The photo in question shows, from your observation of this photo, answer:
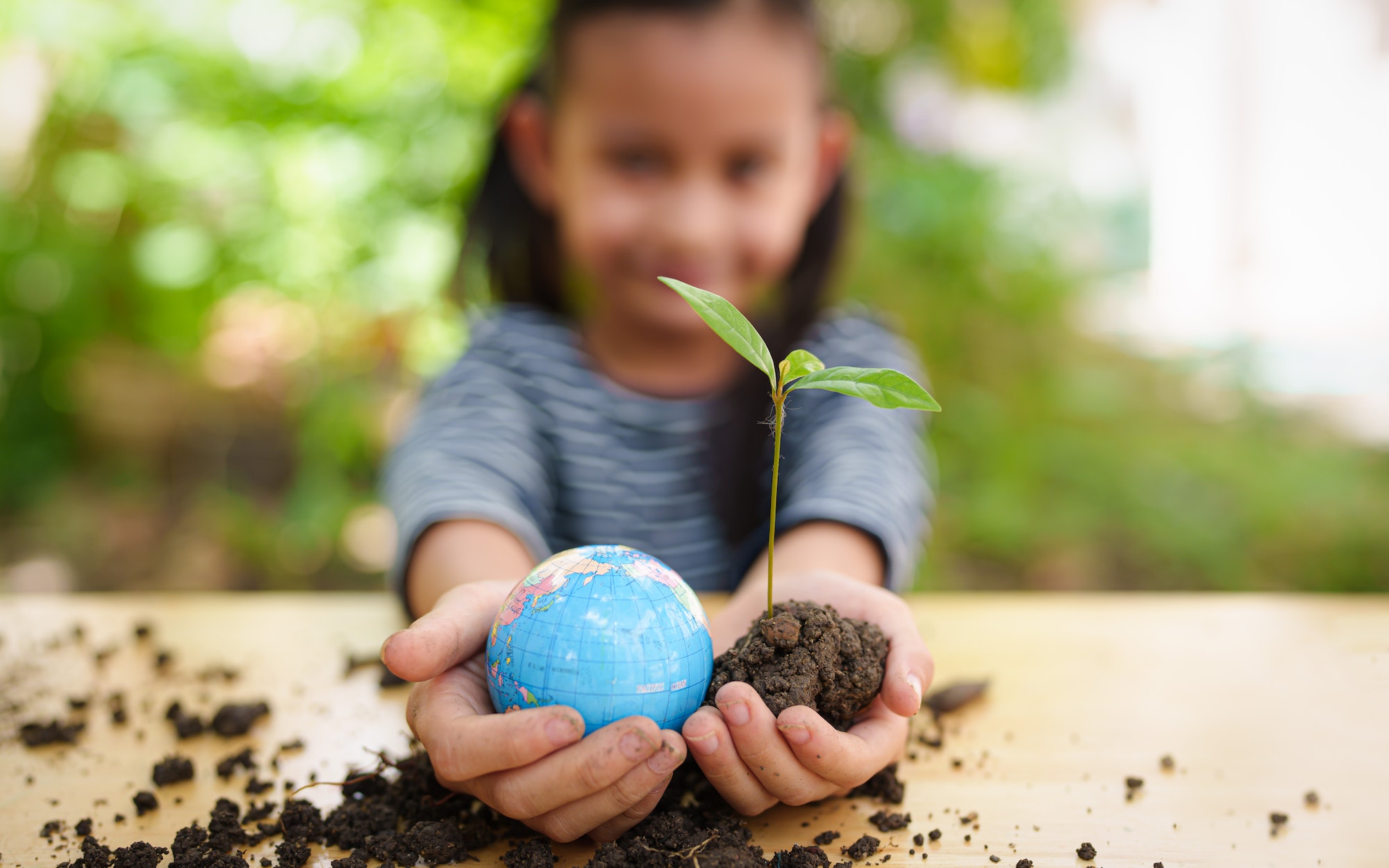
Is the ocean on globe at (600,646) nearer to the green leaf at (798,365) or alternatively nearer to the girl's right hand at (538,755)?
the girl's right hand at (538,755)

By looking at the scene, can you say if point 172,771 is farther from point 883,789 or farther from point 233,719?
point 883,789

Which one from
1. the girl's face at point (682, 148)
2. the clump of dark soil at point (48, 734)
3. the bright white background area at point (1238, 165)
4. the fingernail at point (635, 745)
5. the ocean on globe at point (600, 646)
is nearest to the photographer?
the fingernail at point (635, 745)

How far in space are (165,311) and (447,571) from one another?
113 inches

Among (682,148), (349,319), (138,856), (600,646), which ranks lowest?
(349,319)

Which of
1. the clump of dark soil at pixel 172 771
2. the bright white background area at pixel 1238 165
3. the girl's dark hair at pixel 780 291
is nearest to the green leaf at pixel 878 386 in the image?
the clump of dark soil at pixel 172 771

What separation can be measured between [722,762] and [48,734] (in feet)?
3.54

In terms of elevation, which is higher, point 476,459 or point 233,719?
point 476,459

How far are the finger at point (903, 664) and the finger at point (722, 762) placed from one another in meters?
0.19

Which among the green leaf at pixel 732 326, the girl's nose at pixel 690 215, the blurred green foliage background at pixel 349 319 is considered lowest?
the blurred green foliage background at pixel 349 319

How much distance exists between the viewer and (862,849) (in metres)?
1.12

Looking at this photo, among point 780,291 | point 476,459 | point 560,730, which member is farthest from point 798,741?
point 780,291

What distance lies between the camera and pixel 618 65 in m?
1.98

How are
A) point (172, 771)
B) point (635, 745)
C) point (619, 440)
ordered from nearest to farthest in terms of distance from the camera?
1. point (635, 745)
2. point (172, 771)
3. point (619, 440)

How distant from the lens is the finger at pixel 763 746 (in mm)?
1043
